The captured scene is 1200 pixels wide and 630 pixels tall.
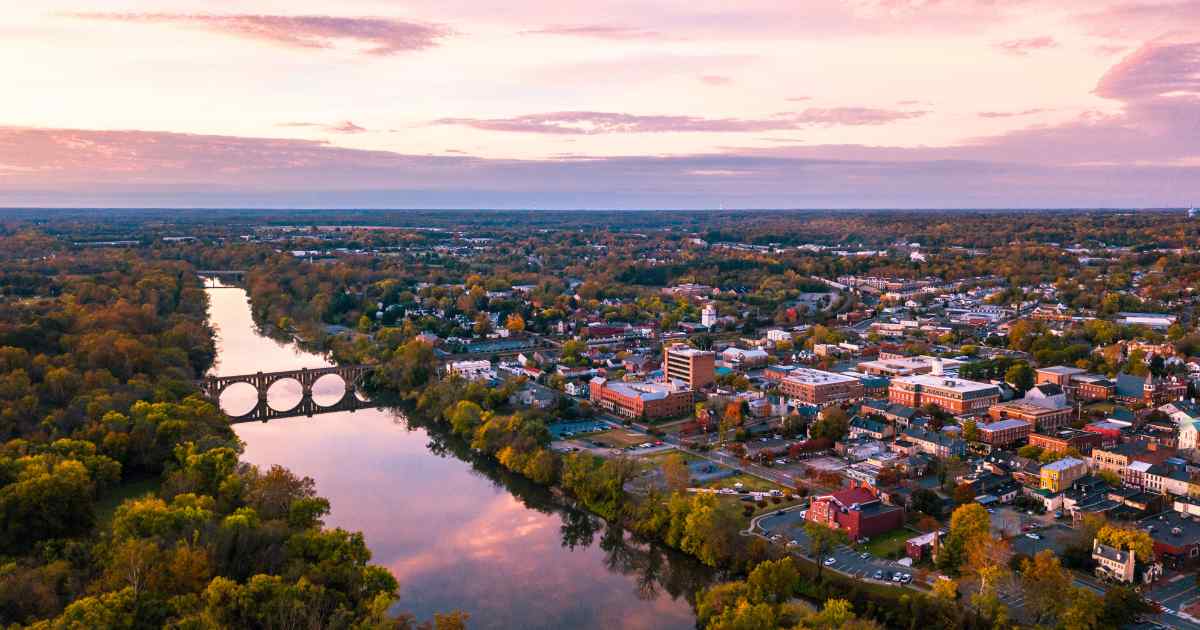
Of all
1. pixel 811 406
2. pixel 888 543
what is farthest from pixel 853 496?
pixel 811 406

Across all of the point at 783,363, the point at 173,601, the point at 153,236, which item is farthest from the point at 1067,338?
the point at 153,236

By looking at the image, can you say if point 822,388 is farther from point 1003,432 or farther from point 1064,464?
point 1064,464

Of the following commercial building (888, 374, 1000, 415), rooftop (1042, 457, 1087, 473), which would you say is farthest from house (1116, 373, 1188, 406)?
rooftop (1042, 457, 1087, 473)

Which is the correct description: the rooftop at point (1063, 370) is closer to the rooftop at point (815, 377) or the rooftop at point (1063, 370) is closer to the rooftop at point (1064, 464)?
the rooftop at point (815, 377)

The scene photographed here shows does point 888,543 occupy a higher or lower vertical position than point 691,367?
lower

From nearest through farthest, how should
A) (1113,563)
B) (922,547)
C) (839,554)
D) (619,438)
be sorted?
1. (1113,563)
2. (922,547)
3. (839,554)
4. (619,438)

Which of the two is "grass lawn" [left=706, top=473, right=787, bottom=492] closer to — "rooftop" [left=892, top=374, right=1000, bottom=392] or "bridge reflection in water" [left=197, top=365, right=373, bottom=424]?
"rooftop" [left=892, top=374, right=1000, bottom=392]
